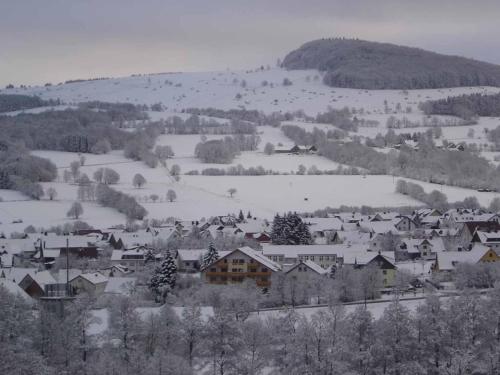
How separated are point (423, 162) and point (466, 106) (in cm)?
4081

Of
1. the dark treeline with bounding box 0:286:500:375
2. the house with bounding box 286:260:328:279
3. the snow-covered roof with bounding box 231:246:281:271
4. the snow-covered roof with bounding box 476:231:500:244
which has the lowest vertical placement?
the snow-covered roof with bounding box 476:231:500:244

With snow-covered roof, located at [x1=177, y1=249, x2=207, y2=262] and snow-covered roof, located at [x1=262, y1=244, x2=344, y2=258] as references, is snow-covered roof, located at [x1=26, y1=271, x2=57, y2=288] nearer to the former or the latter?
snow-covered roof, located at [x1=177, y1=249, x2=207, y2=262]

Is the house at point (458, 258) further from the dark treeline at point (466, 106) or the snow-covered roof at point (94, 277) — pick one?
the dark treeline at point (466, 106)

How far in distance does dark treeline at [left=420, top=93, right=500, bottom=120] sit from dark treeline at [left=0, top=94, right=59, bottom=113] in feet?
219

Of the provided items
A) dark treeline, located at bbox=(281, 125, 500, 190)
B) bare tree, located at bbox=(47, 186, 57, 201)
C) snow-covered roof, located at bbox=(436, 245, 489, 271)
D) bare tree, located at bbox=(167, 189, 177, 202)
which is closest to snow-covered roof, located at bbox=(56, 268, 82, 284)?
snow-covered roof, located at bbox=(436, 245, 489, 271)

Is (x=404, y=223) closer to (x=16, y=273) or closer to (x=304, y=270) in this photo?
(x=304, y=270)

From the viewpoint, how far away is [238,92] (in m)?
171

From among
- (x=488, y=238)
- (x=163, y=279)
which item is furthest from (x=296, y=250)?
(x=488, y=238)

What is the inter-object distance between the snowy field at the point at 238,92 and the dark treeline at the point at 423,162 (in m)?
44.2

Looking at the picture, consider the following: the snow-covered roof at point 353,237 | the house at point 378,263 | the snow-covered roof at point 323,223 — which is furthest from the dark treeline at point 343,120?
the house at point 378,263

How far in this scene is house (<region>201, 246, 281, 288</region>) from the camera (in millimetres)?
40250

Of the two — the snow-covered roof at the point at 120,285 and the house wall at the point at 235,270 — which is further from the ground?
the house wall at the point at 235,270

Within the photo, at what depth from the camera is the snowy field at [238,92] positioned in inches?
5930

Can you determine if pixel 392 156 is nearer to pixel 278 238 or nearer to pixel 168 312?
pixel 278 238
